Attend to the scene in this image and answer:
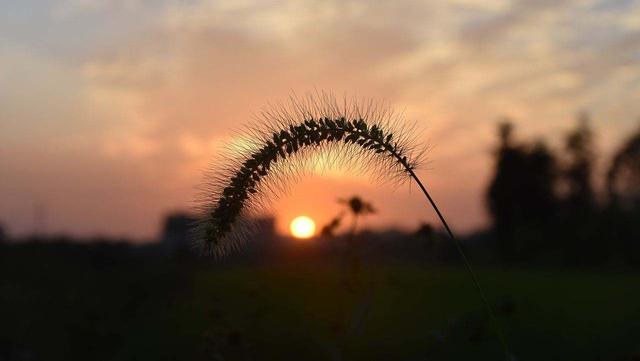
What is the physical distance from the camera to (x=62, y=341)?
3863 millimetres

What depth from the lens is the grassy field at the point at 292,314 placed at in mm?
3047

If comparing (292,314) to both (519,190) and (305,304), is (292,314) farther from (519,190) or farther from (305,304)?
(519,190)

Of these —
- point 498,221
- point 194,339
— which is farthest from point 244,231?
point 498,221

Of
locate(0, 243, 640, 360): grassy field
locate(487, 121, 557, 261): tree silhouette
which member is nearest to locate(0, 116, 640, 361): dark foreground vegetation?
locate(0, 243, 640, 360): grassy field

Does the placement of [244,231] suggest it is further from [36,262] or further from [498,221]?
[498,221]

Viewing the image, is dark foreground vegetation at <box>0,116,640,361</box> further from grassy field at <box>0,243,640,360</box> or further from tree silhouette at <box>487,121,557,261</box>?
tree silhouette at <box>487,121,557,261</box>

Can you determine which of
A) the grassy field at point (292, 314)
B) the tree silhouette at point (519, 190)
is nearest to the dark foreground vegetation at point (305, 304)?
the grassy field at point (292, 314)

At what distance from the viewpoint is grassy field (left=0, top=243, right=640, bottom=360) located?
3047 millimetres

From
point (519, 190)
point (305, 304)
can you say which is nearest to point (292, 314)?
point (305, 304)

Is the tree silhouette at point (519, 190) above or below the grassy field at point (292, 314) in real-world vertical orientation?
above

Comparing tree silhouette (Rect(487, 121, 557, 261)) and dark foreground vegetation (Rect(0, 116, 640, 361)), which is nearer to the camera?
dark foreground vegetation (Rect(0, 116, 640, 361))

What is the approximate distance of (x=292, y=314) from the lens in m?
3.69

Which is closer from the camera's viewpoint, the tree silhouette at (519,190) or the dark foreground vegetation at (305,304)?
the dark foreground vegetation at (305,304)

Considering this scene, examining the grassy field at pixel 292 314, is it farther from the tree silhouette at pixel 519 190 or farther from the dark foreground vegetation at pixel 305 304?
the tree silhouette at pixel 519 190
